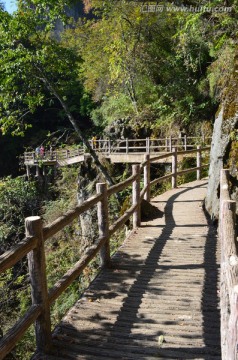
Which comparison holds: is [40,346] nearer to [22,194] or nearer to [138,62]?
[22,194]

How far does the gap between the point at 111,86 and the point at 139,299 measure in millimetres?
25557

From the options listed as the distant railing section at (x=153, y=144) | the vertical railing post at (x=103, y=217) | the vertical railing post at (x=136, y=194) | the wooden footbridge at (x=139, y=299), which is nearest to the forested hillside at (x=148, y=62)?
the distant railing section at (x=153, y=144)

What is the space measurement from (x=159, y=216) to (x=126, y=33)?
15.6 m

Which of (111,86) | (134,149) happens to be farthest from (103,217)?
(111,86)

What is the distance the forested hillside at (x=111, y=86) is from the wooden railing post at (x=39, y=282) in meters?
4.39

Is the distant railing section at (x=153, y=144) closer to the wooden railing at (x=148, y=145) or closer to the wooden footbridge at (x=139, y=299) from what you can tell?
the wooden railing at (x=148, y=145)

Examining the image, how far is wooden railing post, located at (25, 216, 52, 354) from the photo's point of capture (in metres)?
2.94

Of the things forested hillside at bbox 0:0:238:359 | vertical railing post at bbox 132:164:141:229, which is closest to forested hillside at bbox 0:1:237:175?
forested hillside at bbox 0:0:238:359

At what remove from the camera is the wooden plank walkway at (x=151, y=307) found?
3.11m

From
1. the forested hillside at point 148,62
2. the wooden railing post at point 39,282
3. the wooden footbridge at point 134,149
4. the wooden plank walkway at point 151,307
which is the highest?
the forested hillside at point 148,62

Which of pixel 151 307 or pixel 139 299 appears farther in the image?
pixel 139 299

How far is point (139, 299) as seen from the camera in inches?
160

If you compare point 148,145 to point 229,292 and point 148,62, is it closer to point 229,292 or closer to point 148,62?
point 148,62

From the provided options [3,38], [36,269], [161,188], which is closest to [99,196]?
[36,269]
